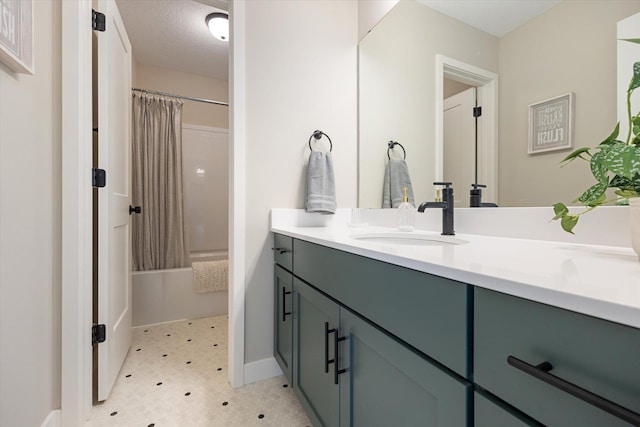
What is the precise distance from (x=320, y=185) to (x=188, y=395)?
4.06ft

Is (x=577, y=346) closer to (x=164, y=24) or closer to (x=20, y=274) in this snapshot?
(x=20, y=274)

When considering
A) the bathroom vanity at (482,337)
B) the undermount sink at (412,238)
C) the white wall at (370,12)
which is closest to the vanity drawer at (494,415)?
the bathroom vanity at (482,337)

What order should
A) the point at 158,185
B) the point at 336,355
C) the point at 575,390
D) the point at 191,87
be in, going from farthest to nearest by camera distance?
the point at 191,87 < the point at 158,185 < the point at 336,355 < the point at 575,390

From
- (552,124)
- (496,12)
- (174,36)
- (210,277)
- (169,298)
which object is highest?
(174,36)

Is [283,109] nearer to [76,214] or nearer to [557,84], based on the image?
[76,214]

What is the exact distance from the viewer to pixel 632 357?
29cm

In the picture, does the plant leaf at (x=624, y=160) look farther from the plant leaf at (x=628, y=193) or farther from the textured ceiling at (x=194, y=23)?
the textured ceiling at (x=194, y=23)

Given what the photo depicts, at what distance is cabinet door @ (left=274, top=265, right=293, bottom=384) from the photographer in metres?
1.28

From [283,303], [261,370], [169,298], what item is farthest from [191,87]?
[261,370]

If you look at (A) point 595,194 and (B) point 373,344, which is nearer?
(A) point 595,194

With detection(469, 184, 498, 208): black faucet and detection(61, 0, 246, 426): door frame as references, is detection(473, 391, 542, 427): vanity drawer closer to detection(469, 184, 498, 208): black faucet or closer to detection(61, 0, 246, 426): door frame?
detection(469, 184, 498, 208): black faucet

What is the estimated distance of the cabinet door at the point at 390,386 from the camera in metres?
0.50

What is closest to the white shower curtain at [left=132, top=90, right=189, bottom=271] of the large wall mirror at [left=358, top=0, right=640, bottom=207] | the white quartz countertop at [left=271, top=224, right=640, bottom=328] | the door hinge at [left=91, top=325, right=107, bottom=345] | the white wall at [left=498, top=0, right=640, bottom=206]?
the door hinge at [left=91, top=325, right=107, bottom=345]

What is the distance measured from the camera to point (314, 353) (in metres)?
1.03
